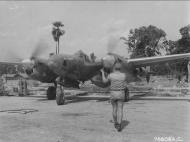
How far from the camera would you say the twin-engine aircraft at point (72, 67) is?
15812 mm

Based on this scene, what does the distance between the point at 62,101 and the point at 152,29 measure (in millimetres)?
67810

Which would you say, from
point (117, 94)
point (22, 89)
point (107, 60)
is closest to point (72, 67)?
point (107, 60)

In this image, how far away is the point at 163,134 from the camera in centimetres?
765

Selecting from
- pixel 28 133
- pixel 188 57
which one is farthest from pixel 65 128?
pixel 188 57

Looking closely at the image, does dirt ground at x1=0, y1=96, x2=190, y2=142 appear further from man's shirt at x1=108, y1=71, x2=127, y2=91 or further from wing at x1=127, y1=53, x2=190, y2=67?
wing at x1=127, y1=53, x2=190, y2=67

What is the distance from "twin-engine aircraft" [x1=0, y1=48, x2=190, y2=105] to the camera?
15.8 meters

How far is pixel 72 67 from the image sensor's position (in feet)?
53.5

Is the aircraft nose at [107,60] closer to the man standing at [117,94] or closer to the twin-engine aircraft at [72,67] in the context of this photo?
the twin-engine aircraft at [72,67]

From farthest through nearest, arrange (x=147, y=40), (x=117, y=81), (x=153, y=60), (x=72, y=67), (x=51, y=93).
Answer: (x=147, y=40)
(x=51, y=93)
(x=153, y=60)
(x=72, y=67)
(x=117, y=81)

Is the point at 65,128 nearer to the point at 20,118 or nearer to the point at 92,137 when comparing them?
the point at 92,137

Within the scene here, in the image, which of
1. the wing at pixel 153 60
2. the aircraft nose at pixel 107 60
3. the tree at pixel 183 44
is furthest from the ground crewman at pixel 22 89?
Result: the tree at pixel 183 44

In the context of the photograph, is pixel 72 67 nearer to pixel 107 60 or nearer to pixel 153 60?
pixel 107 60

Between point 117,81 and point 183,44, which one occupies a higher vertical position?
point 183,44

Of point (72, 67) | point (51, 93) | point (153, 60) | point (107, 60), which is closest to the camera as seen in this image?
point (72, 67)
